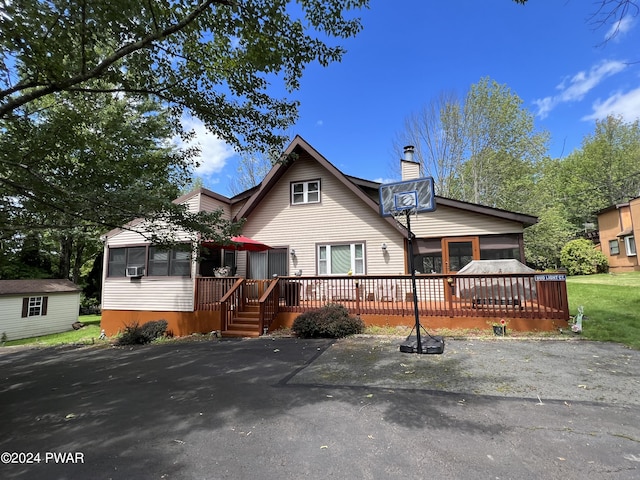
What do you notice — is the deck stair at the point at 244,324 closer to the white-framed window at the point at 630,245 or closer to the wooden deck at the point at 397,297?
the wooden deck at the point at 397,297

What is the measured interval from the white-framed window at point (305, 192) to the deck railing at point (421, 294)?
3.73 metres

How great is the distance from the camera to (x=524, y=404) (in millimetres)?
3982

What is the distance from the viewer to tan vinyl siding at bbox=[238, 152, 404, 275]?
11797mm

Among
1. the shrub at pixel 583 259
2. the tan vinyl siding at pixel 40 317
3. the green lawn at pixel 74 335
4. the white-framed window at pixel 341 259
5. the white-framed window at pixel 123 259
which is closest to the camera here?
the white-framed window at pixel 341 259

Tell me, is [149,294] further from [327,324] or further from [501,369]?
[501,369]

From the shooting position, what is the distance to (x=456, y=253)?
450 inches

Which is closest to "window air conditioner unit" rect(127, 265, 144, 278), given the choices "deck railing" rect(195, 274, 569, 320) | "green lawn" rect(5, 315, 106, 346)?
"deck railing" rect(195, 274, 569, 320)

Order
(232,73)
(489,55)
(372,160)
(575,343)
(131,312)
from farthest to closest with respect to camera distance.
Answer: (372,160)
(489,55)
(131,312)
(575,343)
(232,73)

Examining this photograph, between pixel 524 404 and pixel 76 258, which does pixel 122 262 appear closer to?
pixel 524 404

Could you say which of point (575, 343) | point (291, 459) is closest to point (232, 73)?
point (291, 459)

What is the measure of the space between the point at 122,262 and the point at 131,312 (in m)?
2.11

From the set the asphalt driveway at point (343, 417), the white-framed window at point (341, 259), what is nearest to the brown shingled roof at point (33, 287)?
the asphalt driveway at point (343, 417)

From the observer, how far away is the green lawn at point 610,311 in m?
7.34

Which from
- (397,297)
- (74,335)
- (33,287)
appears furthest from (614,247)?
(33,287)
